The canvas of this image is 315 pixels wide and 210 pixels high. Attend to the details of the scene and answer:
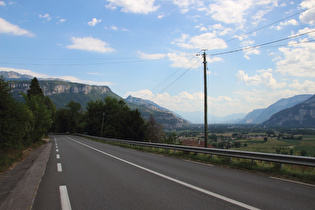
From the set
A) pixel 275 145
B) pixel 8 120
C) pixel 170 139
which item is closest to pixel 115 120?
pixel 170 139

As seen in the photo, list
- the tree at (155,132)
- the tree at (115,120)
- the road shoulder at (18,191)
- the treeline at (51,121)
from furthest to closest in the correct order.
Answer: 1. the tree at (155,132)
2. the tree at (115,120)
3. the treeline at (51,121)
4. the road shoulder at (18,191)

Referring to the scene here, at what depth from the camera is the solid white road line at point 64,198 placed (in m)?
4.21

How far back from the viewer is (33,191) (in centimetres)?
539

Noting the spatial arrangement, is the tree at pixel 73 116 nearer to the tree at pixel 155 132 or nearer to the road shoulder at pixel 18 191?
the tree at pixel 155 132

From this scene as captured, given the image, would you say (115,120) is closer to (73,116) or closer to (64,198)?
(73,116)

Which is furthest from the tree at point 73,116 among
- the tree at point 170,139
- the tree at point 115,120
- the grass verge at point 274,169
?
the grass verge at point 274,169

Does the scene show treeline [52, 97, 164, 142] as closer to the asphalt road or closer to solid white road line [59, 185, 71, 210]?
the asphalt road

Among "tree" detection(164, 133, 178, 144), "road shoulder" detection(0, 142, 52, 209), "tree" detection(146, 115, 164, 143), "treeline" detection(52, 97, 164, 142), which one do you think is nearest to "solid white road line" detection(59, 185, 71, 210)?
"road shoulder" detection(0, 142, 52, 209)

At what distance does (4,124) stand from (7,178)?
20.7 feet

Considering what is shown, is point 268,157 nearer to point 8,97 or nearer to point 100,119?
point 8,97

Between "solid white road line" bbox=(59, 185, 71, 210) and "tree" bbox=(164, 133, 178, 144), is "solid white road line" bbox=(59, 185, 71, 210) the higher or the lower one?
the higher one

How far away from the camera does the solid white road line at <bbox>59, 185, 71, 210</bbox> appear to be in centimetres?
421

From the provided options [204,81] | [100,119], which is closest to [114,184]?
[204,81]

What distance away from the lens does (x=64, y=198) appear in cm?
480
